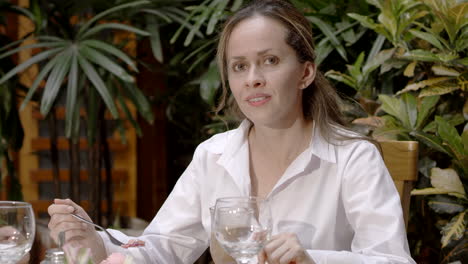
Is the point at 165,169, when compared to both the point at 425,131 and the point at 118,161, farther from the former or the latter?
the point at 425,131

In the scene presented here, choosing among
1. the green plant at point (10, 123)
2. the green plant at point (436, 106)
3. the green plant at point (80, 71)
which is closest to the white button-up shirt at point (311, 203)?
the green plant at point (436, 106)

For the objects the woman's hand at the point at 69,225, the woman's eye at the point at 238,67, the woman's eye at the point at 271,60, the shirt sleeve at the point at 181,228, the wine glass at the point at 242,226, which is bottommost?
the shirt sleeve at the point at 181,228

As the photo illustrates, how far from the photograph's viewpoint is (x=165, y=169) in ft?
13.5

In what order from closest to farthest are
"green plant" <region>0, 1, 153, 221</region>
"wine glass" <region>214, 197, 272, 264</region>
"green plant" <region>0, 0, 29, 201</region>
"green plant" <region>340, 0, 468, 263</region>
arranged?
"wine glass" <region>214, 197, 272, 264</region>, "green plant" <region>340, 0, 468, 263</region>, "green plant" <region>0, 1, 153, 221</region>, "green plant" <region>0, 0, 29, 201</region>

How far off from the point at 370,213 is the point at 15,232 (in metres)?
0.67

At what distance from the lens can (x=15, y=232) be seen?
1.03 metres

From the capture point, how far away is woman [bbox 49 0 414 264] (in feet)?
4.25

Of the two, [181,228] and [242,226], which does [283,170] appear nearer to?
[181,228]

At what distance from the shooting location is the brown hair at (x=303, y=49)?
1.43 m

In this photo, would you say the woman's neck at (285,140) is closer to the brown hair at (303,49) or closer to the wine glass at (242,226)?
the brown hair at (303,49)

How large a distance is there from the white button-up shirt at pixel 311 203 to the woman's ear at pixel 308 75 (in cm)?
11

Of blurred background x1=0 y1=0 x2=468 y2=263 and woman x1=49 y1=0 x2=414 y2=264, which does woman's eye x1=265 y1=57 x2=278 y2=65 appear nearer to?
woman x1=49 y1=0 x2=414 y2=264

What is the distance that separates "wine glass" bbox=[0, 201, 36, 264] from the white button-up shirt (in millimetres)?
321

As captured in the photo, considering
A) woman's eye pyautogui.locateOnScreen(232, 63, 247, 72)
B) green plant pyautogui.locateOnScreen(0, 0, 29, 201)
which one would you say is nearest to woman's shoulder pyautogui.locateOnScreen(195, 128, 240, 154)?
woman's eye pyautogui.locateOnScreen(232, 63, 247, 72)
